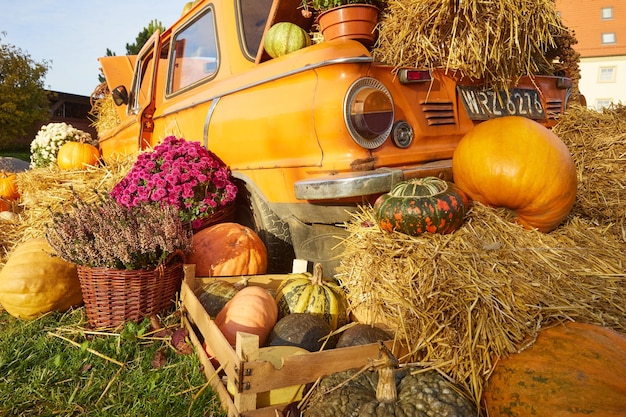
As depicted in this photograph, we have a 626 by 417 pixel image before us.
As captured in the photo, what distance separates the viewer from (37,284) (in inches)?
119

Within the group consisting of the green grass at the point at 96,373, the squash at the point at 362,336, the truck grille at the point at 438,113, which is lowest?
the green grass at the point at 96,373

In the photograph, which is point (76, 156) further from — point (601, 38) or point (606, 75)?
point (606, 75)

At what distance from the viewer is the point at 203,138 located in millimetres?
3994

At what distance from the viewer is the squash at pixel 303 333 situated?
2.23 metres

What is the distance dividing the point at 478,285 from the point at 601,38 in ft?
146

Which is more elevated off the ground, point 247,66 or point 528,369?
point 247,66

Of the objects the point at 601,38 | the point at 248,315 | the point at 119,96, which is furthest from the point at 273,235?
the point at 601,38

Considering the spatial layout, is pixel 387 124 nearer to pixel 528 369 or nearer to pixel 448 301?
pixel 448 301

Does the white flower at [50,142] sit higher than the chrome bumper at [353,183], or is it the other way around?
the white flower at [50,142]

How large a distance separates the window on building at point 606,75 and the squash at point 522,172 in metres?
43.5

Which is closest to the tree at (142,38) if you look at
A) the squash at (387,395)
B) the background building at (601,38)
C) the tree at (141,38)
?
the tree at (141,38)

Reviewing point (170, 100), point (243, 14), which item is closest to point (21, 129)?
point (170, 100)

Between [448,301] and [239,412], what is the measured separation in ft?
3.35

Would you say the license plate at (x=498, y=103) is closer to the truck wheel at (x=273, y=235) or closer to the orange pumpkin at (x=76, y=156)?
the truck wheel at (x=273, y=235)
